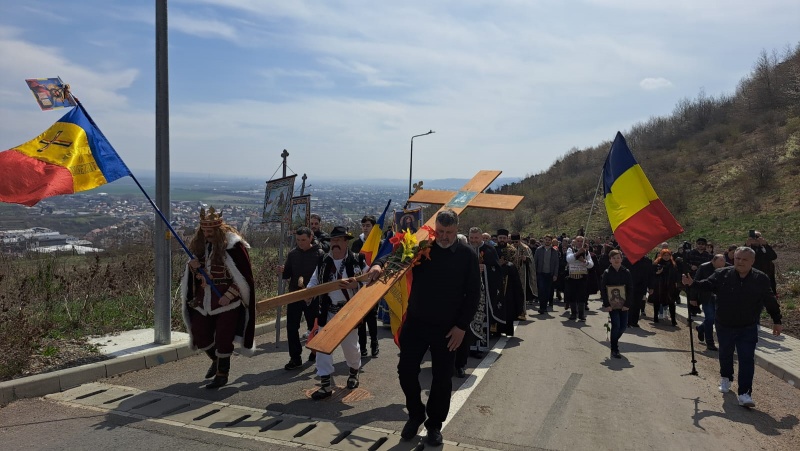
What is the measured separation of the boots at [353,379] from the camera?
6.51m

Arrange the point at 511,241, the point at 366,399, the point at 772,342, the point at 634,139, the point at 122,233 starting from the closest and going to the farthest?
the point at 366,399 → the point at 772,342 → the point at 511,241 → the point at 122,233 → the point at 634,139

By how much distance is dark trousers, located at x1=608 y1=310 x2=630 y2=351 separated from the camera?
8.93 metres

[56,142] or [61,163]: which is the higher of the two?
[56,142]

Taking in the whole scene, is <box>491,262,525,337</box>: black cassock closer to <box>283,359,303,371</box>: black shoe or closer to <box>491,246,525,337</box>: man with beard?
<box>491,246,525,337</box>: man with beard

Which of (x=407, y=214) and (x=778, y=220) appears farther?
(x=778, y=220)

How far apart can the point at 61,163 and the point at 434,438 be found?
4.80 meters

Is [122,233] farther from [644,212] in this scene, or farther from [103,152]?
[644,212]

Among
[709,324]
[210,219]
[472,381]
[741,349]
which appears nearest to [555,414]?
[472,381]

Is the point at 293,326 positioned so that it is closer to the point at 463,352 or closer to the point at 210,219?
the point at 210,219

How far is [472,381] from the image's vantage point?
22.8 ft

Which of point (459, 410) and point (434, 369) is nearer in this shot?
point (434, 369)

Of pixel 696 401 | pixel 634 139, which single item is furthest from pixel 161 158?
pixel 634 139

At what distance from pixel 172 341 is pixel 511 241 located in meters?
7.81

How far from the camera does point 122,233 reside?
1723cm
